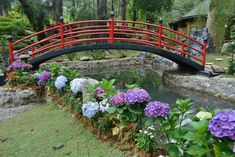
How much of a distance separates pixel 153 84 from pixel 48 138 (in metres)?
6.70

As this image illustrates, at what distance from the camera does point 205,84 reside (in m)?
8.09

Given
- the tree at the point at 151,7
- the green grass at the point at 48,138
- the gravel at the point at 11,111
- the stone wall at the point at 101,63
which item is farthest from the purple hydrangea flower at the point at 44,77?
the tree at the point at 151,7

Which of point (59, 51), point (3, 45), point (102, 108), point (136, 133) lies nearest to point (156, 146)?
point (136, 133)

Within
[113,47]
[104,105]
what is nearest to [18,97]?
[104,105]

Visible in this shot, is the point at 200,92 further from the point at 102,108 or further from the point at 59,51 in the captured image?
the point at 102,108

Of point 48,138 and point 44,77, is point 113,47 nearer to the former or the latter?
point 44,77

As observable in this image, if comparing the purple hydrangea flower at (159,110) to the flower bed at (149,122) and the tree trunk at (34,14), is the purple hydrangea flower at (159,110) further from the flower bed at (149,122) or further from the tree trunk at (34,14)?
the tree trunk at (34,14)

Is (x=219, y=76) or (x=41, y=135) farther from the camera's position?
(x=219, y=76)

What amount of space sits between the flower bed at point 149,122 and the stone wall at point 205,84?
448 centimetres

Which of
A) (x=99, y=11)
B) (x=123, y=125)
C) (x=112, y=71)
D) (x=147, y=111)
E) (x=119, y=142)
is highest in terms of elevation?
(x=99, y=11)

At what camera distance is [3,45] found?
7.72m

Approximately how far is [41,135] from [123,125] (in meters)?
1.40

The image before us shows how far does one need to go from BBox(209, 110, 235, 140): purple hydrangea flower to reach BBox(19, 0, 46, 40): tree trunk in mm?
11978

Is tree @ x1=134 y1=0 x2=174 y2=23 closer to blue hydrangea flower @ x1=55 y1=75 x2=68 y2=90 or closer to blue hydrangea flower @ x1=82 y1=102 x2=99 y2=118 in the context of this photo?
blue hydrangea flower @ x1=55 y1=75 x2=68 y2=90
